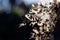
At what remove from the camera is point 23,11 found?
1.42 metres

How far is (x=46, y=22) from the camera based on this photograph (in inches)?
49.3

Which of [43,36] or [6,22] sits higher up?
[6,22]

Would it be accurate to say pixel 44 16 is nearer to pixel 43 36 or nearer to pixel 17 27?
pixel 43 36

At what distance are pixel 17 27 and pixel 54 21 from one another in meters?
0.36

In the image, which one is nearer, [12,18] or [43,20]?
[43,20]

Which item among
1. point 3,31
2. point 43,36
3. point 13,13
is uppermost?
point 13,13

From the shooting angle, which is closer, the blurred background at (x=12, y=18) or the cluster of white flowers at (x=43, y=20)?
the cluster of white flowers at (x=43, y=20)

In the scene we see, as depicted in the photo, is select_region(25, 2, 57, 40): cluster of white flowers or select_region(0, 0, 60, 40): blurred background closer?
select_region(25, 2, 57, 40): cluster of white flowers

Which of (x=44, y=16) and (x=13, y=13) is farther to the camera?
(x=13, y=13)

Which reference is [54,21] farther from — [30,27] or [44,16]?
[30,27]

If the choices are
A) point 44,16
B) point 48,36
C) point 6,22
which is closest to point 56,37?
point 48,36

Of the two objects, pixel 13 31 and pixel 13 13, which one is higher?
pixel 13 13

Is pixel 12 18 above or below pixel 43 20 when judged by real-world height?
above

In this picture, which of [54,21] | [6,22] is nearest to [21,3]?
[6,22]
